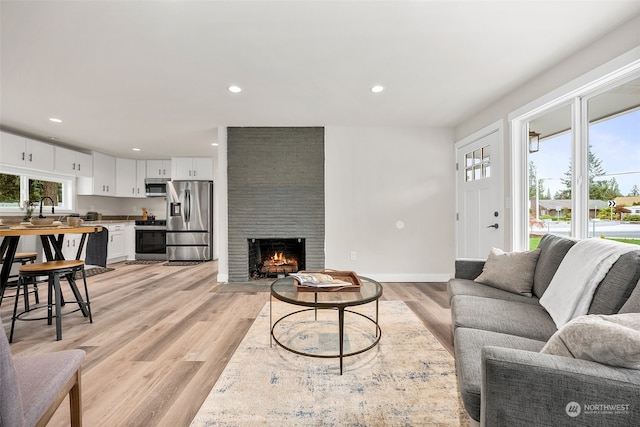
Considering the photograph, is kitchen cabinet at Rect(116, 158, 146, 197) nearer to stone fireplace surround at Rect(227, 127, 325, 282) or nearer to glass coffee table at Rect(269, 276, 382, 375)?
stone fireplace surround at Rect(227, 127, 325, 282)

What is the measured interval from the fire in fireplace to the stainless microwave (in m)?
3.32

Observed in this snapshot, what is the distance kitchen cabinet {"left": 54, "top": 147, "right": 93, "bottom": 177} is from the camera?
4875 millimetres

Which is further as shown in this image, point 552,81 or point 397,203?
point 397,203

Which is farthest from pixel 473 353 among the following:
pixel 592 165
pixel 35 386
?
pixel 592 165

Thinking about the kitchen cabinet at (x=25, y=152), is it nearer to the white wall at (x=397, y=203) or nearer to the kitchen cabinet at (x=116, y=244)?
the kitchen cabinet at (x=116, y=244)

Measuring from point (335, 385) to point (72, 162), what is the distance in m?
5.98

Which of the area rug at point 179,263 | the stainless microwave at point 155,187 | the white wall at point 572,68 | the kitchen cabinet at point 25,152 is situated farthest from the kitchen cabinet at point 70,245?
the white wall at point 572,68

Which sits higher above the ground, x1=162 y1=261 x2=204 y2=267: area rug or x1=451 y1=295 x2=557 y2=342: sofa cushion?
x1=451 y1=295 x2=557 y2=342: sofa cushion

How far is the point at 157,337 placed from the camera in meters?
2.40

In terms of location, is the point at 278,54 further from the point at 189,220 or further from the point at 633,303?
the point at 189,220

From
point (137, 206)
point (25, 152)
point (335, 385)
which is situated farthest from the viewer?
point (137, 206)

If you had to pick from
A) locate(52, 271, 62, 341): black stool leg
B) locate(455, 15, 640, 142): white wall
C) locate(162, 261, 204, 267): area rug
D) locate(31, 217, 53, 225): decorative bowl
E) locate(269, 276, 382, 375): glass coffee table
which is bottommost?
locate(162, 261, 204, 267): area rug

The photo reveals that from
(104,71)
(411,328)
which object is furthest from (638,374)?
(104,71)

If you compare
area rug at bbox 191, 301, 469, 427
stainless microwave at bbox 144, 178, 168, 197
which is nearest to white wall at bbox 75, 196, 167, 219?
stainless microwave at bbox 144, 178, 168, 197
